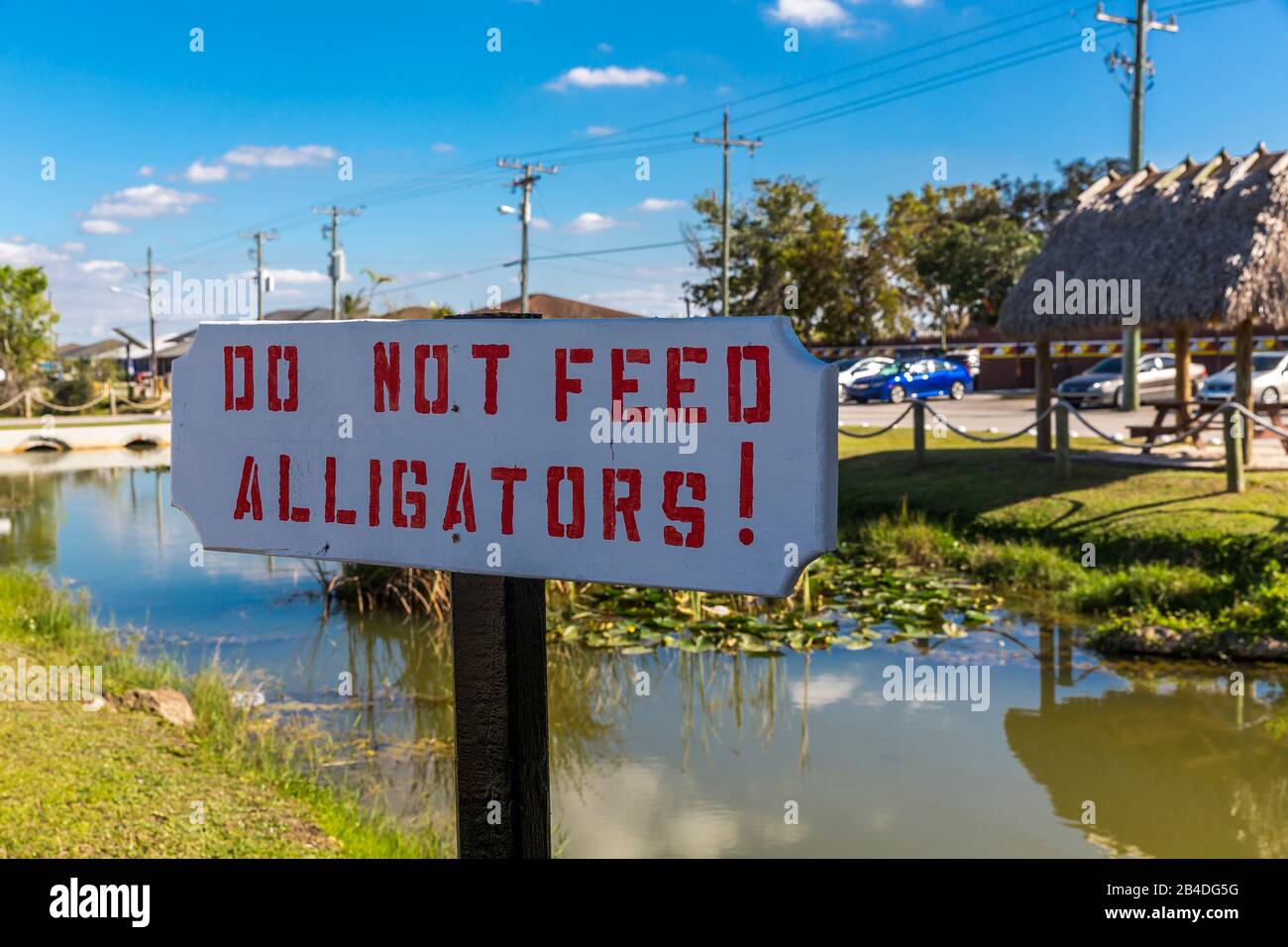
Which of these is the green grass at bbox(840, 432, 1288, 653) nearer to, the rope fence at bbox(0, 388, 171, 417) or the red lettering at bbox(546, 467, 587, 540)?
the red lettering at bbox(546, 467, 587, 540)

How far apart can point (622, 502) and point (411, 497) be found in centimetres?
39

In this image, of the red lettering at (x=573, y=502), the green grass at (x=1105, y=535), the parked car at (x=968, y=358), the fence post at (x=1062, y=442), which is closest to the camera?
the red lettering at (x=573, y=502)

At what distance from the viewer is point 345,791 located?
5723mm

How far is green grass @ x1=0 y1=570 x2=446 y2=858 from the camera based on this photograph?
439cm

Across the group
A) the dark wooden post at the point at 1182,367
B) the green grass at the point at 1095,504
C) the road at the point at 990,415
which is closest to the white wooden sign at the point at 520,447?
the green grass at the point at 1095,504

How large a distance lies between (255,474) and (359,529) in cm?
23

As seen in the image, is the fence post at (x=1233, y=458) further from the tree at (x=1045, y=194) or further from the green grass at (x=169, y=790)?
the tree at (x=1045, y=194)

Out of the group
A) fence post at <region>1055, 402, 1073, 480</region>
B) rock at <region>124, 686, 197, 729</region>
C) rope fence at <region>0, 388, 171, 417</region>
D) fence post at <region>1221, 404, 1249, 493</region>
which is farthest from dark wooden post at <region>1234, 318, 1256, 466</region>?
rope fence at <region>0, 388, 171, 417</region>

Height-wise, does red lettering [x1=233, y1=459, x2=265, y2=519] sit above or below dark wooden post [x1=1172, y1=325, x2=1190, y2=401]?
below

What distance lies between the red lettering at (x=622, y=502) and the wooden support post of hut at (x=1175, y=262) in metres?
11.9

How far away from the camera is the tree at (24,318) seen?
1516 inches

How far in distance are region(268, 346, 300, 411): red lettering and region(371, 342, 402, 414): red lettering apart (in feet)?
0.52

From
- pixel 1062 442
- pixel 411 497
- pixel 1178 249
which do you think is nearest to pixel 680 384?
pixel 411 497

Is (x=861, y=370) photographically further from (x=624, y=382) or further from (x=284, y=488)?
(x=624, y=382)
